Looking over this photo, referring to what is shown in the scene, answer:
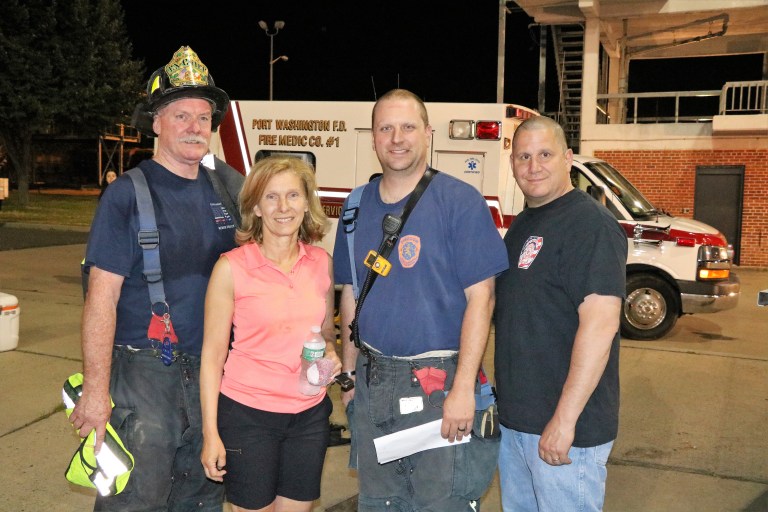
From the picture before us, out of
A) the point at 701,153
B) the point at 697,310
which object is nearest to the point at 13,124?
the point at 701,153

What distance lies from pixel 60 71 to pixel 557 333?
2911 centimetres

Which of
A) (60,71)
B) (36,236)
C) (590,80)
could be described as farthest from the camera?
(60,71)

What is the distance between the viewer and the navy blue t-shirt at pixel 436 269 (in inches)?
104

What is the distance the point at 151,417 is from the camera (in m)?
2.74

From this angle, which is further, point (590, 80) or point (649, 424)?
point (590, 80)

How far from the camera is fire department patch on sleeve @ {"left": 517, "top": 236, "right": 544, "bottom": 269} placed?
269 cm

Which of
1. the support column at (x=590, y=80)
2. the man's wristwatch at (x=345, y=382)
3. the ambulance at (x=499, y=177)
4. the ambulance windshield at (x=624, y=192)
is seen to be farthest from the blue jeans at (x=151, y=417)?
the support column at (x=590, y=80)

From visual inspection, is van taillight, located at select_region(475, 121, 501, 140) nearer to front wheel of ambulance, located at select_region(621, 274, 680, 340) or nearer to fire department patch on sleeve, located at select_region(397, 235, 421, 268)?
front wheel of ambulance, located at select_region(621, 274, 680, 340)

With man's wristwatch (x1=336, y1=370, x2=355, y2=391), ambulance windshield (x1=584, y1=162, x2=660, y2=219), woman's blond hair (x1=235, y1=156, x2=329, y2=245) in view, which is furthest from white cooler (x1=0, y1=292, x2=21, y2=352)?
ambulance windshield (x1=584, y1=162, x2=660, y2=219)

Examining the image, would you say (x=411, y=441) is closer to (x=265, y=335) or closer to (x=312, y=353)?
(x=312, y=353)

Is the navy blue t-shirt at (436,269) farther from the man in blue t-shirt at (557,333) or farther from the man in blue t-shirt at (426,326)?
the man in blue t-shirt at (557,333)

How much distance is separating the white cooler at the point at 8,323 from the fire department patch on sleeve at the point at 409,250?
6.05 m

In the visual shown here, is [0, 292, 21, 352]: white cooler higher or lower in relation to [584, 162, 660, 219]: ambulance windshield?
lower

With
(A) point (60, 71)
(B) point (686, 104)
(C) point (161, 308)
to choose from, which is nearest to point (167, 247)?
(C) point (161, 308)
